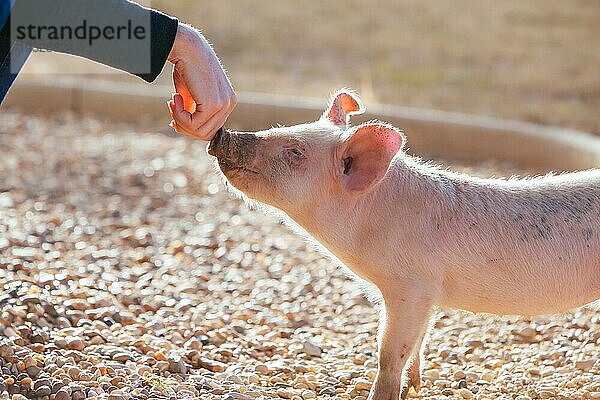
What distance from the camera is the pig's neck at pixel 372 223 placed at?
10.6 feet

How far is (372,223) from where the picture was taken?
10.7 feet

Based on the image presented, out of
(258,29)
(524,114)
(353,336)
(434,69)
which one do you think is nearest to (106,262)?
(353,336)

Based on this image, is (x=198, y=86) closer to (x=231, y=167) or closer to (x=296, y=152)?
(x=231, y=167)

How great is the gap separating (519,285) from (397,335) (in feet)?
1.44

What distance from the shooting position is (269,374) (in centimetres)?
364

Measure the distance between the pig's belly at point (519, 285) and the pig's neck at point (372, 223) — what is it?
210mm

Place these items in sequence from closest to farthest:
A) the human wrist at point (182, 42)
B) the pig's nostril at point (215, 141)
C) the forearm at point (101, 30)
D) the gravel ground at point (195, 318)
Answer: the forearm at point (101, 30)
the human wrist at point (182, 42)
the pig's nostril at point (215, 141)
the gravel ground at point (195, 318)

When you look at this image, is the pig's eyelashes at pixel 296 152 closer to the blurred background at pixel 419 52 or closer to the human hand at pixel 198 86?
the human hand at pixel 198 86

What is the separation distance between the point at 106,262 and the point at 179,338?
98 cm

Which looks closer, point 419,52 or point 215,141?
point 215,141

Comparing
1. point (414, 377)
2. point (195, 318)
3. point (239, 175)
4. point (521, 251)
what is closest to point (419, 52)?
point (195, 318)

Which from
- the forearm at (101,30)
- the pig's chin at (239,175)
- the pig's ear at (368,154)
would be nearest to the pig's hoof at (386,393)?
the pig's ear at (368,154)

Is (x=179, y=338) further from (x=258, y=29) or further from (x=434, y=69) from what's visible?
(x=258, y=29)

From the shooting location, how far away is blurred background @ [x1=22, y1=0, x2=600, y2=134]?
8.98 m
